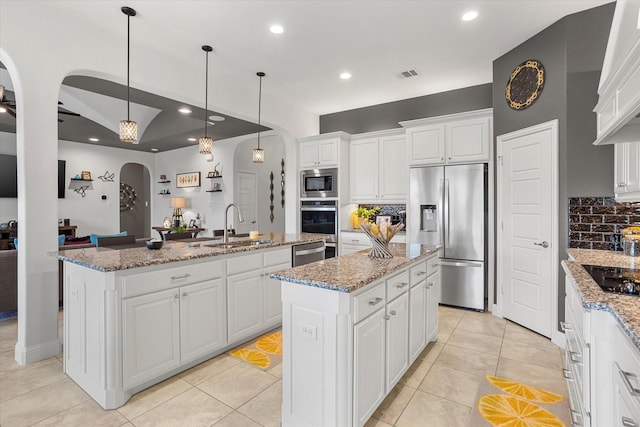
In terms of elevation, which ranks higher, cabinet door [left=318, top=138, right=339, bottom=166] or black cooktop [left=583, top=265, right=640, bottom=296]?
cabinet door [left=318, top=138, right=339, bottom=166]

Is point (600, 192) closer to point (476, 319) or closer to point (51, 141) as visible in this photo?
point (476, 319)

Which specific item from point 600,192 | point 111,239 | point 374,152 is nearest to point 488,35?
point 600,192

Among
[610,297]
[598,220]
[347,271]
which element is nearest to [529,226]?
[598,220]

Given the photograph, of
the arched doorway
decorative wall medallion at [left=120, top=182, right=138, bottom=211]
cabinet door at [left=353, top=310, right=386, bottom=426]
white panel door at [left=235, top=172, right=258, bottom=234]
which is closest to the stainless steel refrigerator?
cabinet door at [left=353, top=310, right=386, bottom=426]

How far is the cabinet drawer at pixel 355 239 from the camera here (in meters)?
4.96

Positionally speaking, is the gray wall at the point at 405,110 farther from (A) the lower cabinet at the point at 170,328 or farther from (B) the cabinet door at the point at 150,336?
(B) the cabinet door at the point at 150,336

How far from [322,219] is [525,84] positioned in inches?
128

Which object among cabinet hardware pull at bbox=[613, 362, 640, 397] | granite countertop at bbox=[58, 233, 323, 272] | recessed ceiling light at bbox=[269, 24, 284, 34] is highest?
recessed ceiling light at bbox=[269, 24, 284, 34]

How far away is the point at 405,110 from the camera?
5219 mm

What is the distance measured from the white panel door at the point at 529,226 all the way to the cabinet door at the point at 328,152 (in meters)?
2.38

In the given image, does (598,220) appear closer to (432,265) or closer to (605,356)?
(432,265)

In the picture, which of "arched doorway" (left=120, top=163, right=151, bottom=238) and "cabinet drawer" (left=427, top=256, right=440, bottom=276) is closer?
"cabinet drawer" (left=427, top=256, right=440, bottom=276)

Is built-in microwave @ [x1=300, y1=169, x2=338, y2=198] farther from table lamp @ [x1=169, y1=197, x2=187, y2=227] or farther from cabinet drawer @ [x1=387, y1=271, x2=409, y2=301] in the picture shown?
table lamp @ [x1=169, y1=197, x2=187, y2=227]

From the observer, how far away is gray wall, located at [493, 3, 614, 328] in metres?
2.87
